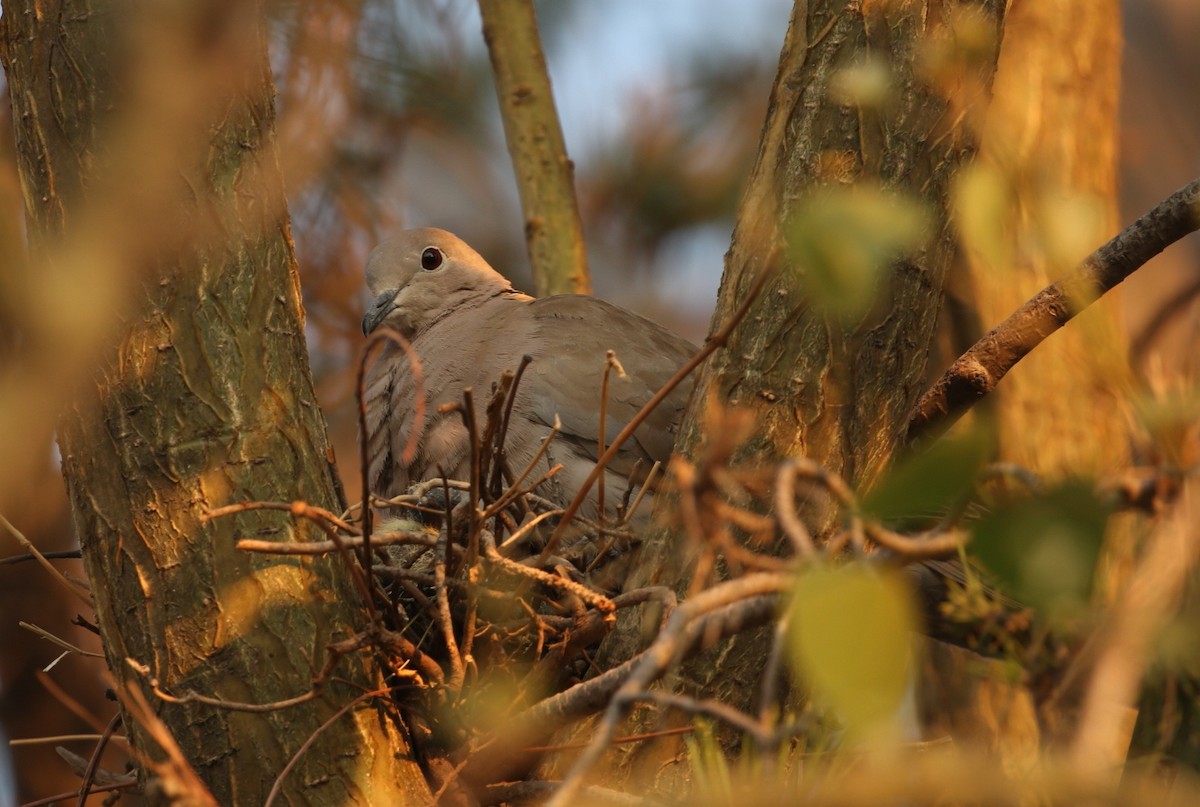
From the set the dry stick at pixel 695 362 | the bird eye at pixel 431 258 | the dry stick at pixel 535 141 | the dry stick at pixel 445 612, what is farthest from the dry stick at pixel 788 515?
the bird eye at pixel 431 258

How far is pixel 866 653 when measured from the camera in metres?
0.89

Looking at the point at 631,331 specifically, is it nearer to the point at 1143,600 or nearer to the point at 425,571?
the point at 425,571

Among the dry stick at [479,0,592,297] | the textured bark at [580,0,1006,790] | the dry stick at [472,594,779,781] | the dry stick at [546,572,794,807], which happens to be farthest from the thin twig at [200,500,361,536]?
the dry stick at [479,0,592,297]

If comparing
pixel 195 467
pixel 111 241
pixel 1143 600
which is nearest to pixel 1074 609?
pixel 1143 600

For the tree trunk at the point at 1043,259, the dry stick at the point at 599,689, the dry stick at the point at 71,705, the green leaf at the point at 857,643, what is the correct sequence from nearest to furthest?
the green leaf at the point at 857,643 < the dry stick at the point at 599,689 < the dry stick at the point at 71,705 < the tree trunk at the point at 1043,259

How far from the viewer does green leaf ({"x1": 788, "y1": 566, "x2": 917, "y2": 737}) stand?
87 cm

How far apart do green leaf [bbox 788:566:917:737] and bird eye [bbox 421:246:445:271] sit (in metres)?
3.38

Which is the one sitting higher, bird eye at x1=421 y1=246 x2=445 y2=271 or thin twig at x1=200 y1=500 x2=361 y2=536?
bird eye at x1=421 y1=246 x2=445 y2=271

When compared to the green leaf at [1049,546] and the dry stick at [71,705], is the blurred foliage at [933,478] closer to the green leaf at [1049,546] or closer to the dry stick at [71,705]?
the green leaf at [1049,546]

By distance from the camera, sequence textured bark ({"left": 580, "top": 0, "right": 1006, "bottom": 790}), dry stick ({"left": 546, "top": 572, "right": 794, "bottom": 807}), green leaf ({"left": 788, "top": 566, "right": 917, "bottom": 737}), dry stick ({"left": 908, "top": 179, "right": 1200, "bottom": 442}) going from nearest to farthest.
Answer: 1. green leaf ({"left": 788, "top": 566, "right": 917, "bottom": 737})
2. dry stick ({"left": 546, "top": 572, "right": 794, "bottom": 807})
3. dry stick ({"left": 908, "top": 179, "right": 1200, "bottom": 442})
4. textured bark ({"left": 580, "top": 0, "right": 1006, "bottom": 790})

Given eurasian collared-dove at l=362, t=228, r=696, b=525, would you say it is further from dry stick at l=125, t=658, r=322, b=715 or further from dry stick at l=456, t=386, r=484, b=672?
dry stick at l=125, t=658, r=322, b=715

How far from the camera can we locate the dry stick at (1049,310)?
2037 millimetres

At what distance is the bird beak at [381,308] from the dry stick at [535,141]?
479mm

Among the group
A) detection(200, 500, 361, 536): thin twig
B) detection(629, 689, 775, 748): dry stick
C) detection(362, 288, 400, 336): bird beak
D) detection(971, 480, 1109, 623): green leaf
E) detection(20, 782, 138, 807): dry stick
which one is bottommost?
detection(20, 782, 138, 807): dry stick
